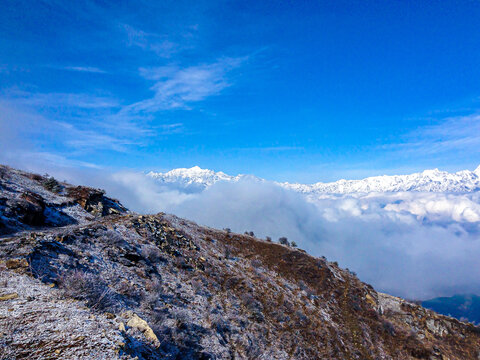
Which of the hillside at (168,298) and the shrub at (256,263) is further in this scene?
the shrub at (256,263)

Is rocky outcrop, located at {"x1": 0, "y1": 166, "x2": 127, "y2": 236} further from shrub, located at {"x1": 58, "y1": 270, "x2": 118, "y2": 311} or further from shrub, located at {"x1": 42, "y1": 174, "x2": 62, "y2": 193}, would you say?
shrub, located at {"x1": 58, "y1": 270, "x2": 118, "y2": 311}

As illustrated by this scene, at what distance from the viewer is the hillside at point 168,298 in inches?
356

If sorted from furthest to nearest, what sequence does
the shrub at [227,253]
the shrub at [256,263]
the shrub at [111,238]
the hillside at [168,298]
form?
the shrub at [256,263] → the shrub at [227,253] → the shrub at [111,238] → the hillside at [168,298]

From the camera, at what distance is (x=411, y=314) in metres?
46.1

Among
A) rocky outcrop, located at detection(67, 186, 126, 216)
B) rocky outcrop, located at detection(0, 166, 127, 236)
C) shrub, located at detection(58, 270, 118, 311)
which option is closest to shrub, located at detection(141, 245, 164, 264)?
rocky outcrop, located at detection(0, 166, 127, 236)

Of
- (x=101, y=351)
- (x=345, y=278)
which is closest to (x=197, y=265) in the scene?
(x=101, y=351)

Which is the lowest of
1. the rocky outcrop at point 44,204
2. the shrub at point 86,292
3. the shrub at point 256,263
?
the shrub at point 256,263

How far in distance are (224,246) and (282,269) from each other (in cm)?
1162

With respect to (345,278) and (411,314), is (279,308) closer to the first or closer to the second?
(345,278)

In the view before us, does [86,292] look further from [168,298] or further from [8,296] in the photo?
[168,298]

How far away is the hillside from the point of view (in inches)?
356

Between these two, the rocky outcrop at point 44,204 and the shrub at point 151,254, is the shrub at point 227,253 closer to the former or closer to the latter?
the shrub at point 151,254

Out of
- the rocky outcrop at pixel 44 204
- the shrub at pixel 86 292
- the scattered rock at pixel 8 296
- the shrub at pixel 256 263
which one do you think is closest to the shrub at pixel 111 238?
the rocky outcrop at pixel 44 204

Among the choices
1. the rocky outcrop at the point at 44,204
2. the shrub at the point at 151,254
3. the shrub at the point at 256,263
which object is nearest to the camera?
the rocky outcrop at the point at 44,204
